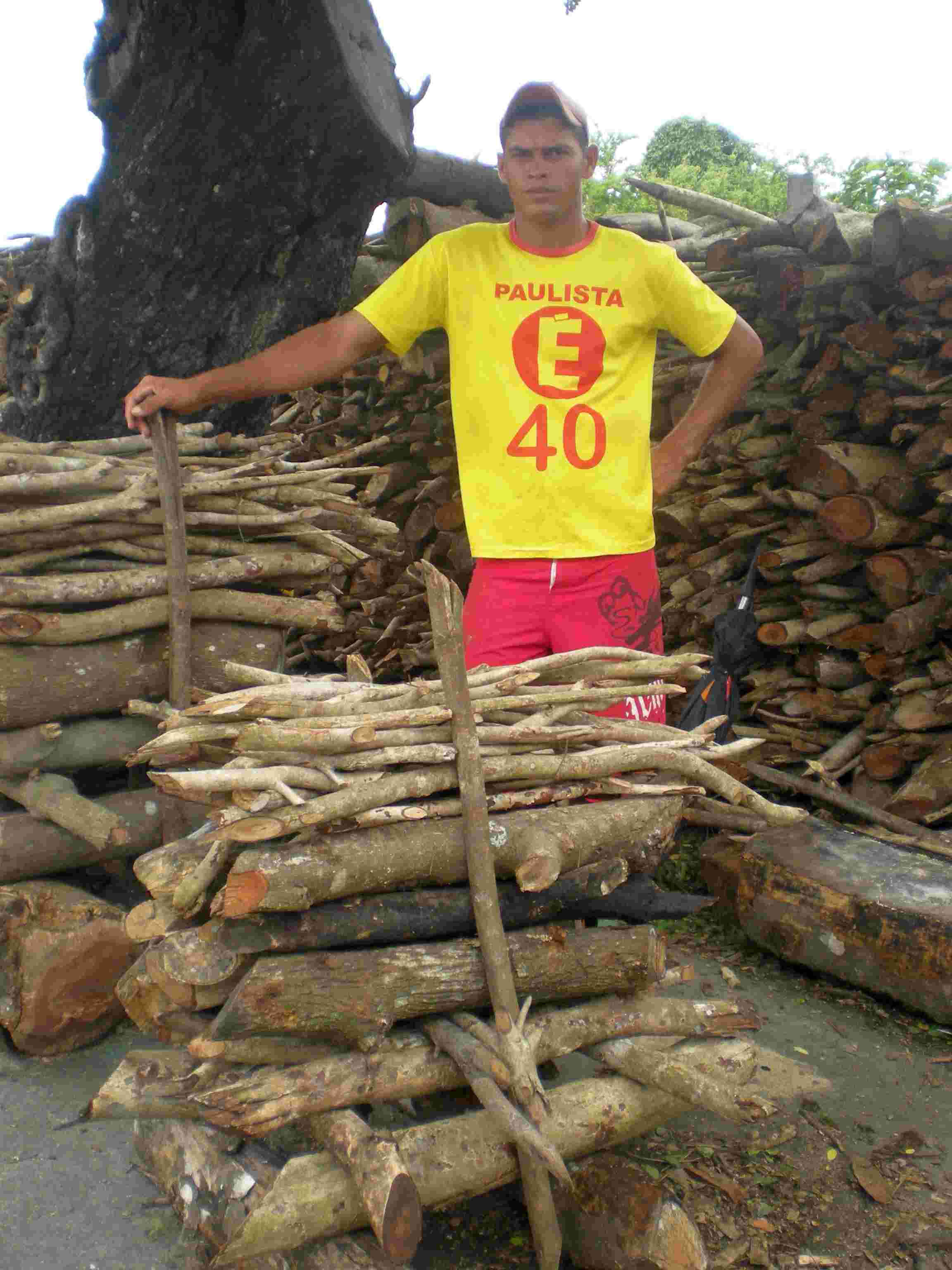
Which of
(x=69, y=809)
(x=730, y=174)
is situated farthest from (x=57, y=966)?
(x=730, y=174)

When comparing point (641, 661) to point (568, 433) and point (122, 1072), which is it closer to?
point (568, 433)

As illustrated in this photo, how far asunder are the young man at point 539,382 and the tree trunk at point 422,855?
68 centimetres

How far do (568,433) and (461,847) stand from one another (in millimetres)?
1292

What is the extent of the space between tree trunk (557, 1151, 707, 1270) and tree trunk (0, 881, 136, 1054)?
1600 millimetres

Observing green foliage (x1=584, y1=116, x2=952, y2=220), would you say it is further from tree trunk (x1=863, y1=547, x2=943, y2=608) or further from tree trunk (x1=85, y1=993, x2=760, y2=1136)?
tree trunk (x1=85, y1=993, x2=760, y2=1136)

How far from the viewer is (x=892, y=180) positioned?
10.4 m

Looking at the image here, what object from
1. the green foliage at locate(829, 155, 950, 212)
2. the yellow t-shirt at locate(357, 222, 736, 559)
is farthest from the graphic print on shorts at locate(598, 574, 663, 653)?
the green foliage at locate(829, 155, 950, 212)

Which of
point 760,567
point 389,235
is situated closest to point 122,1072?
point 760,567

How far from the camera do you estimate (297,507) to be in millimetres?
Answer: 3840

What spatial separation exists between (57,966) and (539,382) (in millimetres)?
2219

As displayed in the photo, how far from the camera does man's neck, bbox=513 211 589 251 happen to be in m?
3.01

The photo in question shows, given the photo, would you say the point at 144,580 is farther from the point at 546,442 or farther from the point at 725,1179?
the point at 725,1179

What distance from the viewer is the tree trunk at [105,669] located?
3188 mm

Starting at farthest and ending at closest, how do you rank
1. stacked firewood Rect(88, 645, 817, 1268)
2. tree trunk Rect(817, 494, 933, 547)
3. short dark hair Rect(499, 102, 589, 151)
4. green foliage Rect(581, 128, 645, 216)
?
green foliage Rect(581, 128, 645, 216), tree trunk Rect(817, 494, 933, 547), short dark hair Rect(499, 102, 589, 151), stacked firewood Rect(88, 645, 817, 1268)
